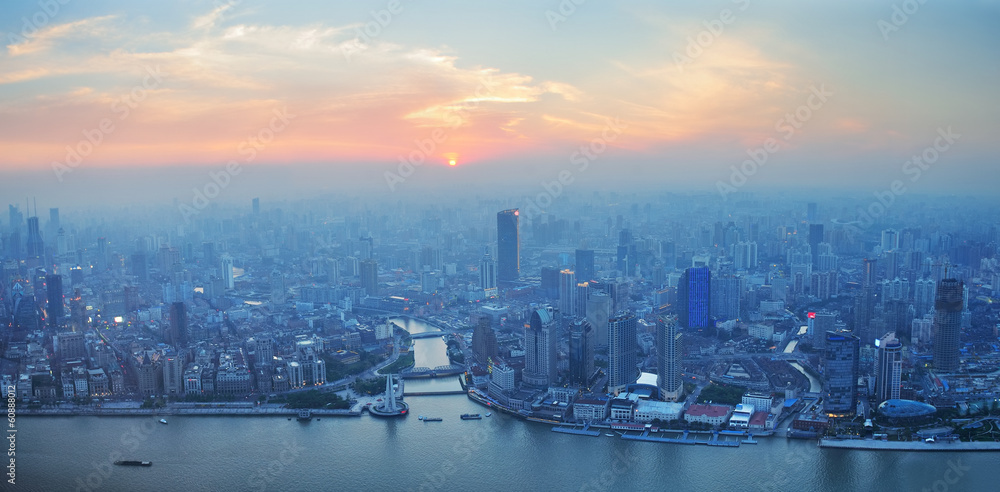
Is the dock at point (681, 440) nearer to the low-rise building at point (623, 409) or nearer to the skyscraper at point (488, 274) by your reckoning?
the low-rise building at point (623, 409)

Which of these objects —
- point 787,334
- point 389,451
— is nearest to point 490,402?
point 389,451

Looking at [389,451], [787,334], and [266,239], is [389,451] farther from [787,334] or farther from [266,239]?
[266,239]

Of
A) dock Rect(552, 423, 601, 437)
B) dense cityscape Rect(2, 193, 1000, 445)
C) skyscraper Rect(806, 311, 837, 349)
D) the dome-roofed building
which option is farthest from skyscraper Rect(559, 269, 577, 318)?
the dome-roofed building

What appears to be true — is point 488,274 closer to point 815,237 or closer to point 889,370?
point 815,237

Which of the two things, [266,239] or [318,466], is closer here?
[318,466]

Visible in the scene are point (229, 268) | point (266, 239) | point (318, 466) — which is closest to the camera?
point (318, 466)

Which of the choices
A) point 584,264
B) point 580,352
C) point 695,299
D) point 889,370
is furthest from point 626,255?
point 889,370
